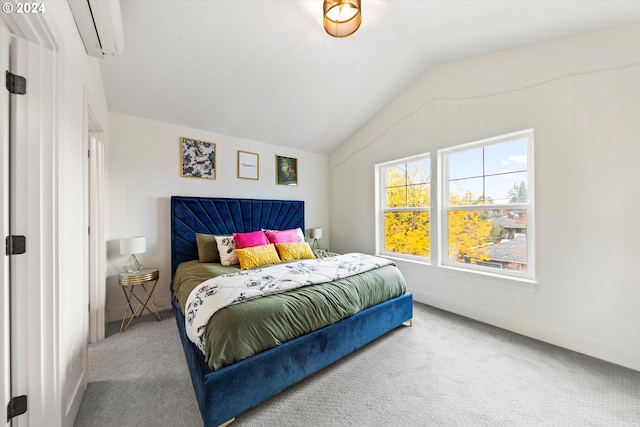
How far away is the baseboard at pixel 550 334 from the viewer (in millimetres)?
2012

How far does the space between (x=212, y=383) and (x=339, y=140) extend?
12.9 ft

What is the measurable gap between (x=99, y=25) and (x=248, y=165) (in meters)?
2.33

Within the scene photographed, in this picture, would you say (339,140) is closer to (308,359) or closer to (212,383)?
(308,359)

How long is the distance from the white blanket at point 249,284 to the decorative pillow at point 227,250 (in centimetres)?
90

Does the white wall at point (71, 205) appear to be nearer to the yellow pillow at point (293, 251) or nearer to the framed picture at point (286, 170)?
the yellow pillow at point (293, 251)

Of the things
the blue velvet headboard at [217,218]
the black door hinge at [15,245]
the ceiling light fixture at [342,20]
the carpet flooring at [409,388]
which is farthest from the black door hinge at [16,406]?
the ceiling light fixture at [342,20]

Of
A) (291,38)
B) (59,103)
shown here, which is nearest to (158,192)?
(59,103)

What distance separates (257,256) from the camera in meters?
2.84

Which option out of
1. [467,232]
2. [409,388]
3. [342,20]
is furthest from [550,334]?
[342,20]

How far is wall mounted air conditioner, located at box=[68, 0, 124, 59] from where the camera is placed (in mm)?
1497

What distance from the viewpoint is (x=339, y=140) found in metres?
4.47

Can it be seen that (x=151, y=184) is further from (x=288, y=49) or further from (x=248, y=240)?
(x=288, y=49)

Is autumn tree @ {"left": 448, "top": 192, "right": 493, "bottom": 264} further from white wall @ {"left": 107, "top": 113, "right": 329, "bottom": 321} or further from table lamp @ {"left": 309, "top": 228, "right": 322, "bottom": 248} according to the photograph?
white wall @ {"left": 107, "top": 113, "right": 329, "bottom": 321}

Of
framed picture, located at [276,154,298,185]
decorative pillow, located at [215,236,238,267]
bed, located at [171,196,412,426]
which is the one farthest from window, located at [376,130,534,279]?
decorative pillow, located at [215,236,238,267]
